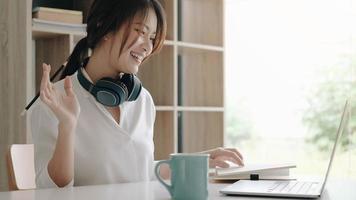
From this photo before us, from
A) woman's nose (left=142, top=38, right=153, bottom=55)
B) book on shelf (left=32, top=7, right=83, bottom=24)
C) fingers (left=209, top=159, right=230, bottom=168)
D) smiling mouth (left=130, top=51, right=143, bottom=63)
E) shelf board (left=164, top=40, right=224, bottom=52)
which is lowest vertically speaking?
fingers (left=209, top=159, right=230, bottom=168)

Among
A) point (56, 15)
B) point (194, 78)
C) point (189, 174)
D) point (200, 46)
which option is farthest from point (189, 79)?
point (189, 174)

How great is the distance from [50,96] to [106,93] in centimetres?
36

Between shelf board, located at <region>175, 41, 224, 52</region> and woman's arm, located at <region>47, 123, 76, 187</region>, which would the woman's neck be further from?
shelf board, located at <region>175, 41, 224, 52</region>

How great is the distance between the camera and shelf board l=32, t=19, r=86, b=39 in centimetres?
254

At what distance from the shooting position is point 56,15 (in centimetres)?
260

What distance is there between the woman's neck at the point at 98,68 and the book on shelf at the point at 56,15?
0.71 meters

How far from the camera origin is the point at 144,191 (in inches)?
53.7

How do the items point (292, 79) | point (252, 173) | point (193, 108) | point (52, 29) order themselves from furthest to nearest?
1. point (292, 79)
2. point (193, 108)
3. point (52, 29)
4. point (252, 173)

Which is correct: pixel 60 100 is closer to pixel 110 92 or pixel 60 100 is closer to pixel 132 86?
pixel 110 92

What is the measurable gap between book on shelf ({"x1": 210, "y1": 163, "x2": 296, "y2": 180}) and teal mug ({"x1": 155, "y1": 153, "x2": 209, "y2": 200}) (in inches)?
18.6

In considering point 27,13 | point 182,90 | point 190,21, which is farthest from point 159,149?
point 27,13

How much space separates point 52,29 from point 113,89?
95 centimetres

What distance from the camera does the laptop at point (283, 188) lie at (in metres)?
1.22

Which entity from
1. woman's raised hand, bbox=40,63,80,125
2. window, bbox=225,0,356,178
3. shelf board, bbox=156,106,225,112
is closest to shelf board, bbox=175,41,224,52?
shelf board, bbox=156,106,225,112
